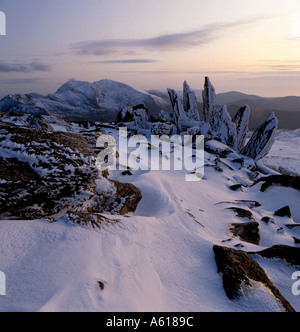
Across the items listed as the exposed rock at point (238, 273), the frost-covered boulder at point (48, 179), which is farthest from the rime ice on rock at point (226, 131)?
the exposed rock at point (238, 273)

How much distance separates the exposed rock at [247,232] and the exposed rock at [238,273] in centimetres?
329

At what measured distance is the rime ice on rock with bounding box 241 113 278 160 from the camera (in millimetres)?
35906

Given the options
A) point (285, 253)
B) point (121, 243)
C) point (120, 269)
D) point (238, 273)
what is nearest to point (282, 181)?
point (285, 253)

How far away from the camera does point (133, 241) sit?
684 centimetres

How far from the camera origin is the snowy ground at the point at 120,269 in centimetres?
448

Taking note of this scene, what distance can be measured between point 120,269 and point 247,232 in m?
7.46

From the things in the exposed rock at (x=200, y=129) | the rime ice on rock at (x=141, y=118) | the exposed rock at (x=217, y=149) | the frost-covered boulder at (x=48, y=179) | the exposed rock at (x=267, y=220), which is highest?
the rime ice on rock at (x=141, y=118)

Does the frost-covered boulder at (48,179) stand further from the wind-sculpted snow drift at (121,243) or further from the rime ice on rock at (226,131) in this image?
the rime ice on rock at (226,131)

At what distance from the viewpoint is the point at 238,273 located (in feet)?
20.2

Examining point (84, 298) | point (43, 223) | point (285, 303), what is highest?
point (43, 223)

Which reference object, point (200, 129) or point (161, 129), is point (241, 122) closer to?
point (200, 129)
